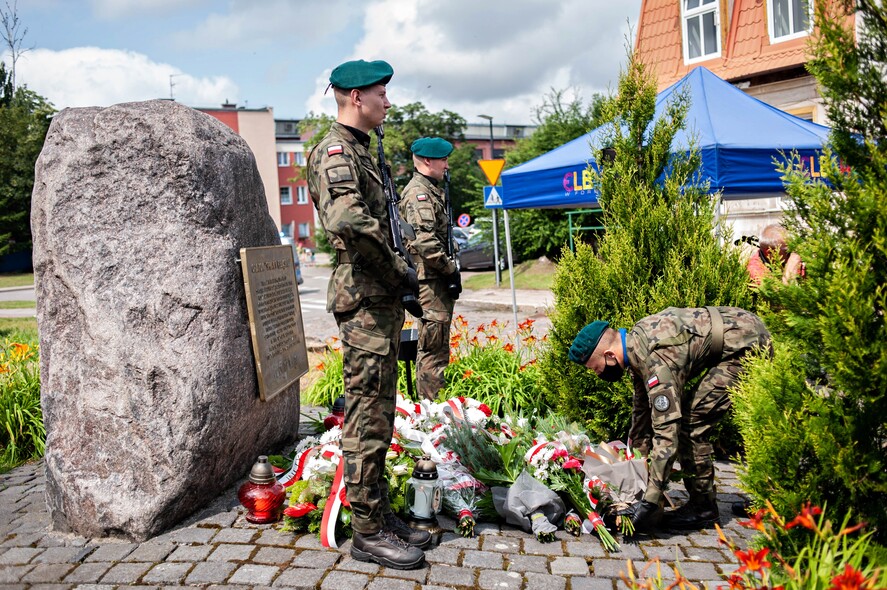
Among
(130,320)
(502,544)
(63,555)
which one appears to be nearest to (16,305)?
(130,320)

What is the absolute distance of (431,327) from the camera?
5.98 metres

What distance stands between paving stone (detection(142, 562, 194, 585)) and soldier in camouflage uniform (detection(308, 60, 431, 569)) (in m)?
0.81

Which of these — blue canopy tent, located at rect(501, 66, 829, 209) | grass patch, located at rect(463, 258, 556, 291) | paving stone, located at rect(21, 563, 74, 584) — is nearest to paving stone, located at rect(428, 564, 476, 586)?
paving stone, located at rect(21, 563, 74, 584)

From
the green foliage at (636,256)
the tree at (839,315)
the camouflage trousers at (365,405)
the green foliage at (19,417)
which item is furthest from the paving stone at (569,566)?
the green foliage at (19,417)

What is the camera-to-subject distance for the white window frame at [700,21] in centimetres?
1622

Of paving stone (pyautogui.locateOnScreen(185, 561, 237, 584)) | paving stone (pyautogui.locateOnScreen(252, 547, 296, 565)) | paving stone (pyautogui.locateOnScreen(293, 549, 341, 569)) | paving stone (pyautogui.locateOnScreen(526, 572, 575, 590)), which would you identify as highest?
paving stone (pyautogui.locateOnScreen(185, 561, 237, 584))

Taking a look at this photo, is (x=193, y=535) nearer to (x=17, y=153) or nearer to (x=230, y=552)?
(x=230, y=552)

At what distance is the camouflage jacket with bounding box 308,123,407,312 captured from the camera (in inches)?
138

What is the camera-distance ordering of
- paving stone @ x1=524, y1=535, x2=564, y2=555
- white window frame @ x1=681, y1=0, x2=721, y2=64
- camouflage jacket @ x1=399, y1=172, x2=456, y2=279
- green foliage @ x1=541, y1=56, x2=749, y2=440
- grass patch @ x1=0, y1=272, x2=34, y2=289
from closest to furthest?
paving stone @ x1=524, y1=535, x2=564, y2=555 < green foliage @ x1=541, y1=56, x2=749, y2=440 < camouflage jacket @ x1=399, y1=172, x2=456, y2=279 < white window frame @ x1=681, y1=0, x2=721, y2=64 < grass patch @ x1=0, y1=272, x2=34, y2=289

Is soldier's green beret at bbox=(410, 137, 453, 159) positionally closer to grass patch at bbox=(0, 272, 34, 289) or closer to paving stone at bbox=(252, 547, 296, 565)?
paving stone at bbox=(252, 547, 296, 565)

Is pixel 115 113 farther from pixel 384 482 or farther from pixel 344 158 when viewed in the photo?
pixel 384 482

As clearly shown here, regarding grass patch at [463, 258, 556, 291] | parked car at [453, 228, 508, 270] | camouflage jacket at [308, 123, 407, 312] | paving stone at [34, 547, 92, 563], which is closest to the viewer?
camouflage jacket at [308, 123, 407, 312]

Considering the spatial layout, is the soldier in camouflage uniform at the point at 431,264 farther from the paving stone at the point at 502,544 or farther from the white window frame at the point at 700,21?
the white window frame at the point at 700,21

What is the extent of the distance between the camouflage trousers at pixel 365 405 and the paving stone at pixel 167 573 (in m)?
0.83
